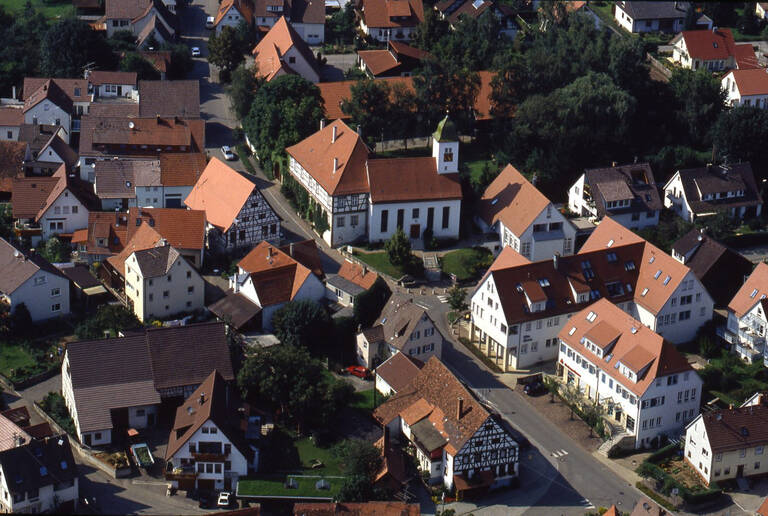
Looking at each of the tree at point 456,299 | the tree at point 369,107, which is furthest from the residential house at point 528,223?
the tree at point 369,107

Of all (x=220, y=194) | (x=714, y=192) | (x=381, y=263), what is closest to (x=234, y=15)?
(x=220, y=194)

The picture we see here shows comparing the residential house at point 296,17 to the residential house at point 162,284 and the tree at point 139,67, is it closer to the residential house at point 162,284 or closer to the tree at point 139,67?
the tree at point 139,67

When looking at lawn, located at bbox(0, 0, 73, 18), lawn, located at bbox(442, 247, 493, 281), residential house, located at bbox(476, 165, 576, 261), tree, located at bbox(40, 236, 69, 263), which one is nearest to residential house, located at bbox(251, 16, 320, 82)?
lawn, located at bbox(0, 0, 73, 18)

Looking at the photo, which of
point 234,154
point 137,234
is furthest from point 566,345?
point 234,154

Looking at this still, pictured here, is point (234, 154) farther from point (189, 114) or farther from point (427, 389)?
point (427, 389)

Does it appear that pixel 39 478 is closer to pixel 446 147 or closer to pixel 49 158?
pixel 49 158

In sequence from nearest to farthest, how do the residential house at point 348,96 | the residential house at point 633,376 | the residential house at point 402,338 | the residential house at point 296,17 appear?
the residential house at point 633,376 → the residential house at point 402,338 → the residential house at point 348,96 → the residential house at point 296,17
